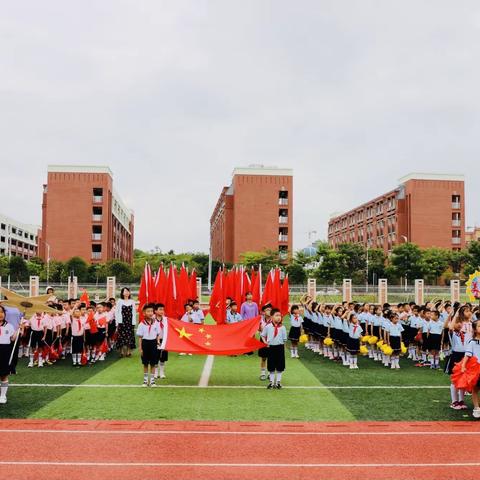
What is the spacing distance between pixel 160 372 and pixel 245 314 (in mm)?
4789

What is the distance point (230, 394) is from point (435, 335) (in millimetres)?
6560

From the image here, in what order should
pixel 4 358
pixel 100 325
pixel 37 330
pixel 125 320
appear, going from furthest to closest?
1. pixel 125 320
2. pixel 100 325
3. pixel 37 330
4. pixel 4 358

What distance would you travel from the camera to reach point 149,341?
12.0 meters

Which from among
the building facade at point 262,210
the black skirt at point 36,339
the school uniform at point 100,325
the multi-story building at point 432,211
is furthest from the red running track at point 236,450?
the multi-story building at point 432,211

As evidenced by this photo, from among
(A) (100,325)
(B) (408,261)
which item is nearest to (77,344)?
(A) (100,325)

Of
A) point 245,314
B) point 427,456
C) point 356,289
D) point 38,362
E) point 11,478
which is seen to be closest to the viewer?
point 11,478

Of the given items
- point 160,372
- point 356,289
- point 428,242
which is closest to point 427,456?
point 160,372

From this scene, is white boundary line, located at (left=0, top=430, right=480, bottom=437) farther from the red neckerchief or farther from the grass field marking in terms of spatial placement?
the red neckerchief

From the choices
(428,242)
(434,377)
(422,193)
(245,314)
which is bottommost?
(434,377)

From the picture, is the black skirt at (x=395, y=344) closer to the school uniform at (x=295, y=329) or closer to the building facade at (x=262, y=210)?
the school uniform at (x=295, y=329)

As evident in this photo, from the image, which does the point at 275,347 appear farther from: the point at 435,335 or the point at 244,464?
the point at 435,335

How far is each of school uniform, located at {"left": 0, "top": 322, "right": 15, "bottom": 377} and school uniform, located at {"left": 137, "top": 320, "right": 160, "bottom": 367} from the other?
279 centimetres

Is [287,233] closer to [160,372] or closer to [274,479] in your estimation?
[160,372]

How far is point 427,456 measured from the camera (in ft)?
24.1
